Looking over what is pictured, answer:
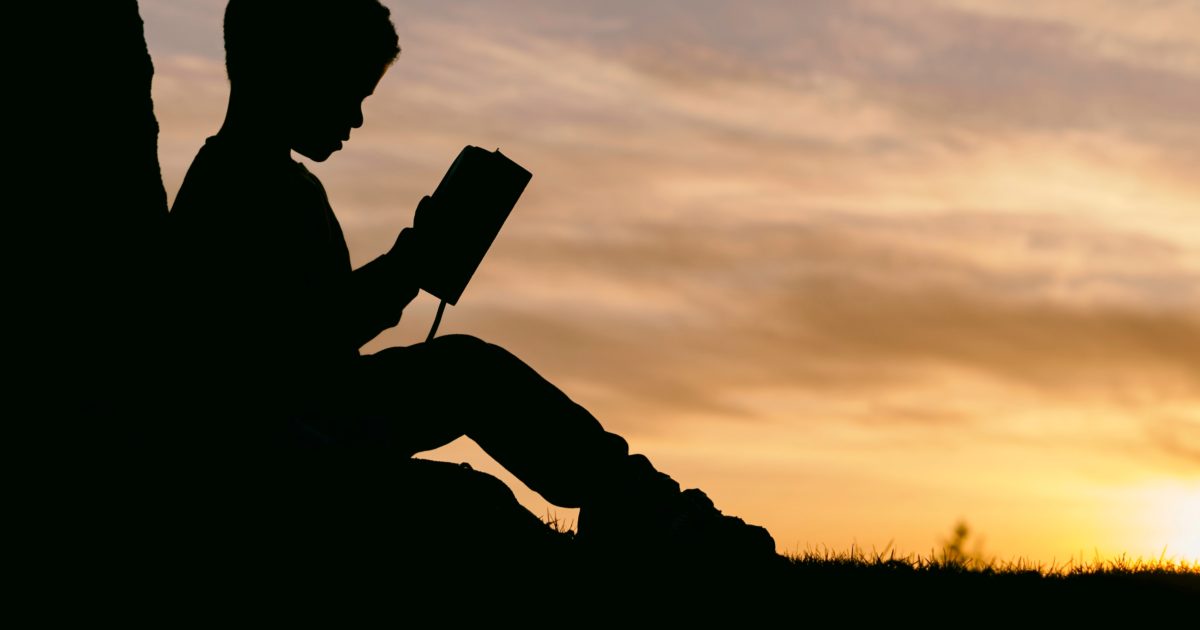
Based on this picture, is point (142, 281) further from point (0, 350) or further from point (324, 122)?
point (324, 122)

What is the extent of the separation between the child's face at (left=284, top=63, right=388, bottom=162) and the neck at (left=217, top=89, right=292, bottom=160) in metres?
0.06

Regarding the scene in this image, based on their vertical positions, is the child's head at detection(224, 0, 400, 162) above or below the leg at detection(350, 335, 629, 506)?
above

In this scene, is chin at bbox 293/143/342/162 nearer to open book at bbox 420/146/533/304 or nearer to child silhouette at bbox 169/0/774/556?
child silhouette at bbox 169/0/774/556

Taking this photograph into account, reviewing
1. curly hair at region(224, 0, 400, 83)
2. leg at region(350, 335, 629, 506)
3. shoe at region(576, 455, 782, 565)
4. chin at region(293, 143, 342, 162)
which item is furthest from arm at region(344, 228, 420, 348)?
shoe at region(576, 455, 782, 565)

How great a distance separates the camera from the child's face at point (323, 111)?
5129mm

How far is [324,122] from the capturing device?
16.9 feet

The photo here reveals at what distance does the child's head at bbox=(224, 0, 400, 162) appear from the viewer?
16.8ft

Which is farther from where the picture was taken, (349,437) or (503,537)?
(503,537)

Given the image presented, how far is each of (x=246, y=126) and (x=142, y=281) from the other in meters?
0.72

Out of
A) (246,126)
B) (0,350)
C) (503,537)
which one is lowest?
(503,537)

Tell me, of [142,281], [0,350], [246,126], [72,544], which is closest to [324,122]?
[246,126]

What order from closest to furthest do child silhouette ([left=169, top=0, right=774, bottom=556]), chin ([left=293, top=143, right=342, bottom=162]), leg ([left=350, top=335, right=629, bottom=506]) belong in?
child silhouette ([left=169, top=0, right=774, bottom=556]), leg ([left=350, top=335, right=629, bottom=506]), chin ([left=293, top=143, right=342, bottom=162])

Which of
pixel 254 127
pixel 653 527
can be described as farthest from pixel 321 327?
pixel 653 527

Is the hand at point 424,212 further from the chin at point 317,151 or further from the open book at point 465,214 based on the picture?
the chin at point 317,151
